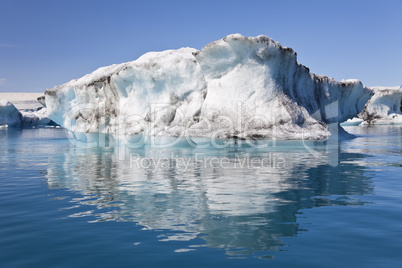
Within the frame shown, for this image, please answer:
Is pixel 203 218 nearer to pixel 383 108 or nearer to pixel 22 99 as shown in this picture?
pixel 383 108

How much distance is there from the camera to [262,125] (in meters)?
18.7

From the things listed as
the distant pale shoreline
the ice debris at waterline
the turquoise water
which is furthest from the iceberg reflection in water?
the distant pale shoreline

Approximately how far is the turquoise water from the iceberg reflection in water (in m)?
0.02

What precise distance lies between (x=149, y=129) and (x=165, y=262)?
64.7ft

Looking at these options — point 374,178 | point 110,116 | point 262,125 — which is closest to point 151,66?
point 110,116

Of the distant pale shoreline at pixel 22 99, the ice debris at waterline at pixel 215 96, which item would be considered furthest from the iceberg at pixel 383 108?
the distant pale shoreline at pixel 22 99

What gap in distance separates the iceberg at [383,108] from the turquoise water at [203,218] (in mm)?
51008

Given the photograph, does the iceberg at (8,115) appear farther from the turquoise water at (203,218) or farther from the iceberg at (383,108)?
the iceberg at (383,108)

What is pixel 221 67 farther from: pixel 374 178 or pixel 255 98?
pixel 374 178

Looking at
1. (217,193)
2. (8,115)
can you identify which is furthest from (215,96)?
(8,115)

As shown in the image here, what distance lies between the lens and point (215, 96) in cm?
2000

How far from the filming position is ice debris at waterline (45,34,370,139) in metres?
18.7

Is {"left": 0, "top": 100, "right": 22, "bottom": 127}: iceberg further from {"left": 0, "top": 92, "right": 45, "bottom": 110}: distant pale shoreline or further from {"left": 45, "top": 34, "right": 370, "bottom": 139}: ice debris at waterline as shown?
{"left": 0, "top": 92, "right": 45, "bottom": 110}: distant pale shoreline

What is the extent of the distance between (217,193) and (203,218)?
175 cm
